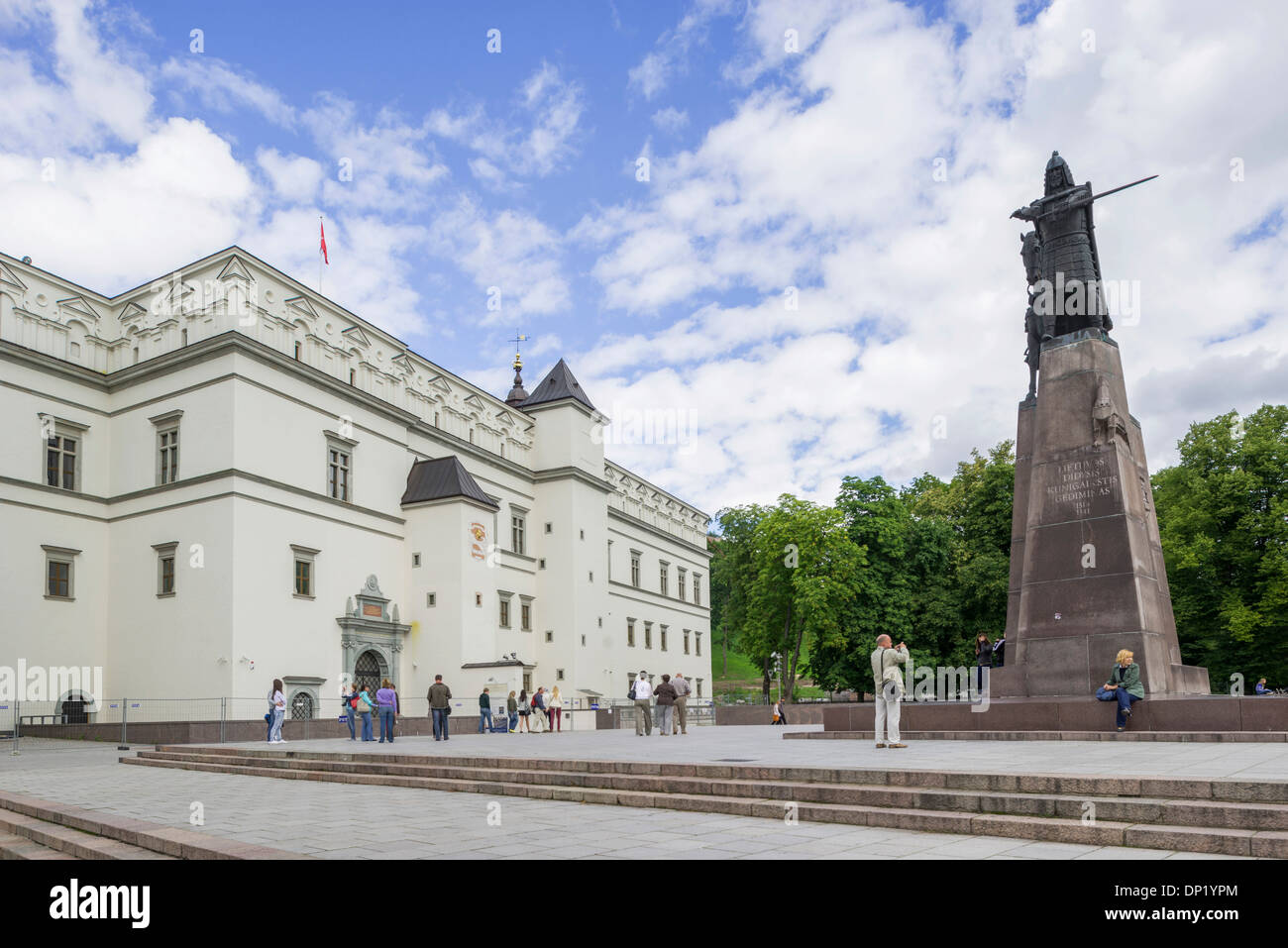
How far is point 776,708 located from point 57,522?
2317 centimetres

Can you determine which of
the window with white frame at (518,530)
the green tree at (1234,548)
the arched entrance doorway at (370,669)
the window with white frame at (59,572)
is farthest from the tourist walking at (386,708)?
the green tree at (1234,548)

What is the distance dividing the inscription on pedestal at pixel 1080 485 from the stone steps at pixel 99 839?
13.5 metres

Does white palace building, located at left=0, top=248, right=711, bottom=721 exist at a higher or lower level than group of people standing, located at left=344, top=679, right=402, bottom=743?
higher

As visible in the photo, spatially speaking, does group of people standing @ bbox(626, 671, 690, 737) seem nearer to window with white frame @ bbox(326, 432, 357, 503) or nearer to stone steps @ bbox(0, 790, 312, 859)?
window with white frame @ bbox(326, 432, 357, 503)

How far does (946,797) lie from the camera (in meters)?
8.70

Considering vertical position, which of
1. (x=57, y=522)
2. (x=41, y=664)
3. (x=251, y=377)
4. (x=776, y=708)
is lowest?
(x=776, y=708)

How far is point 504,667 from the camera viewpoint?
119 ft

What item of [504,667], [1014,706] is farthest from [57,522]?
[1014,706]

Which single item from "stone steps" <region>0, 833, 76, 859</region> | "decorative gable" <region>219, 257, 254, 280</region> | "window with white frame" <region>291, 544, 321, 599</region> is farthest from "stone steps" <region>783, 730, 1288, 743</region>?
"decorative gable" <region>219, 257, 254, 280</region>

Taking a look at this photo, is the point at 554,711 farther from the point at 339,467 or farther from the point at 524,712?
the point at 339,467

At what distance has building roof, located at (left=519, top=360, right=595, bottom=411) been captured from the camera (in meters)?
49.5

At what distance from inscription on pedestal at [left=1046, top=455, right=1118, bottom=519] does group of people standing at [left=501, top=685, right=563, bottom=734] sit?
19387 millimetres
